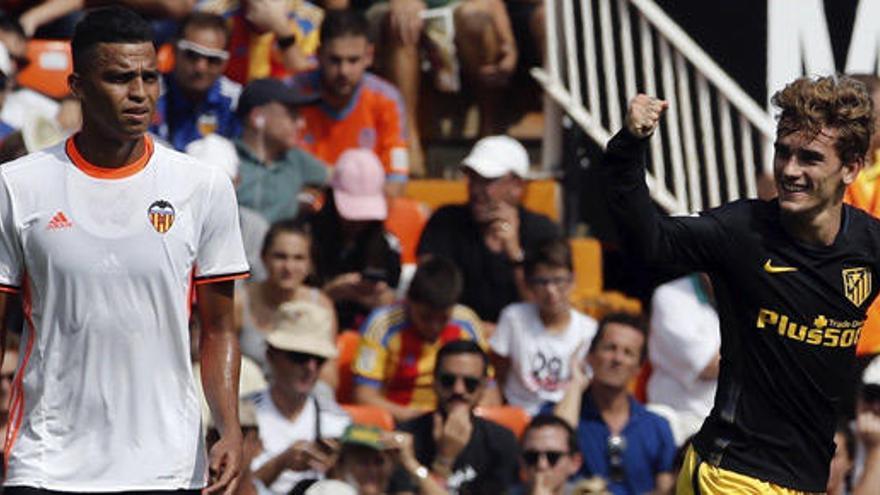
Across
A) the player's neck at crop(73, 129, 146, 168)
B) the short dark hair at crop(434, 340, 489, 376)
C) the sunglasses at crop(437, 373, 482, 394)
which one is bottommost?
the sunglasses at crop(437, 373, 482, 394)

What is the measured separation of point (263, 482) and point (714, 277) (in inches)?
146

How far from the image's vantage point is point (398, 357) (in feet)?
37.2

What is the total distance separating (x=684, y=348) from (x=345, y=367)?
1.74m

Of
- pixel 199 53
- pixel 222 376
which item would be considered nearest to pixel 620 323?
pixel 199 53

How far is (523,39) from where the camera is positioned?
1370 cm

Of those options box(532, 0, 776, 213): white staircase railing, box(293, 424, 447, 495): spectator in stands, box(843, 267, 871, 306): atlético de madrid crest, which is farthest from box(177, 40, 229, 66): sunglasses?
box(843, 267, 871, 306): atlético de madrid crest

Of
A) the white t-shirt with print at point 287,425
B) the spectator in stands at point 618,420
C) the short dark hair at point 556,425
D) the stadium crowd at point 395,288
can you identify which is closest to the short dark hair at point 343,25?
the stadium crowd at point 395,288

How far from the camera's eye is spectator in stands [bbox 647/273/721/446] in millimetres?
11414

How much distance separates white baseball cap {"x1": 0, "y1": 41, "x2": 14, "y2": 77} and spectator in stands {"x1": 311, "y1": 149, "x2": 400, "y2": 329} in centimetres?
185

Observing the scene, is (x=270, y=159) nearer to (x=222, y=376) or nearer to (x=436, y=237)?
(x=436, y=237)

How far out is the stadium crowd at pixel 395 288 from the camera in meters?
10.4

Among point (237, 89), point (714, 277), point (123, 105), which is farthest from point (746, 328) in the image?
point (237, 89)

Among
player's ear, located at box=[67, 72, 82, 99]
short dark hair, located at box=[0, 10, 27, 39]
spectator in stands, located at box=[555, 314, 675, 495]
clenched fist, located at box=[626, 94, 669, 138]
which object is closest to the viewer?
clenched fist, located at box=[626, 94, 669, 138]

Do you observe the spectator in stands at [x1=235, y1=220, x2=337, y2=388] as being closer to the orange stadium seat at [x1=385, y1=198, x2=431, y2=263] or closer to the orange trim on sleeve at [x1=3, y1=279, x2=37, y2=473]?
the orange stadium seat at [x1=385, y1=198, x2=431, y2=263]
